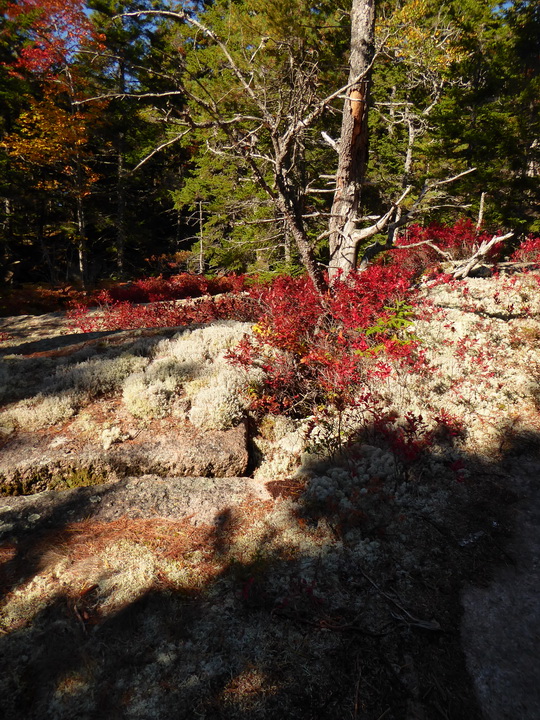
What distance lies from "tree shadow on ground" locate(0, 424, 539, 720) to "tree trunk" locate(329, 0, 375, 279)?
15.4ft

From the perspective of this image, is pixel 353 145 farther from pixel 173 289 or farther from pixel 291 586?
pixel 173 289

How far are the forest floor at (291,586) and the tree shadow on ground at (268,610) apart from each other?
0.04ft

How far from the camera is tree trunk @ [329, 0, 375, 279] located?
6258 millimetres

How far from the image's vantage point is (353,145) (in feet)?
21.4

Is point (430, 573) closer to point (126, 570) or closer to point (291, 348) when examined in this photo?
point (126, 570)

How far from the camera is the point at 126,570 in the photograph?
3.07 meters

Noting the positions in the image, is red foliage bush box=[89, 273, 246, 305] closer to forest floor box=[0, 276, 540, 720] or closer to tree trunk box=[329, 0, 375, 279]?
tree trunk box=[329, 0, 375, 279]

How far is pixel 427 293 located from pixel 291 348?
4770 millimetres

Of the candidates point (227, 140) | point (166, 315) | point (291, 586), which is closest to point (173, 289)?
point (166, 315)

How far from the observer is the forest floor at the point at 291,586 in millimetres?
2279

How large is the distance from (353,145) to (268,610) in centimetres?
697

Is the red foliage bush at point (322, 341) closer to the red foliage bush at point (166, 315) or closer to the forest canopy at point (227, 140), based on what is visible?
the red foliage bush at point (166, 315)

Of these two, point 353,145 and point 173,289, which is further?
point 173,289

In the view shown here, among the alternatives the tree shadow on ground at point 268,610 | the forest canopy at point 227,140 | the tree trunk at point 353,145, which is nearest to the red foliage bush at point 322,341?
the tree trunk at point 353,145
